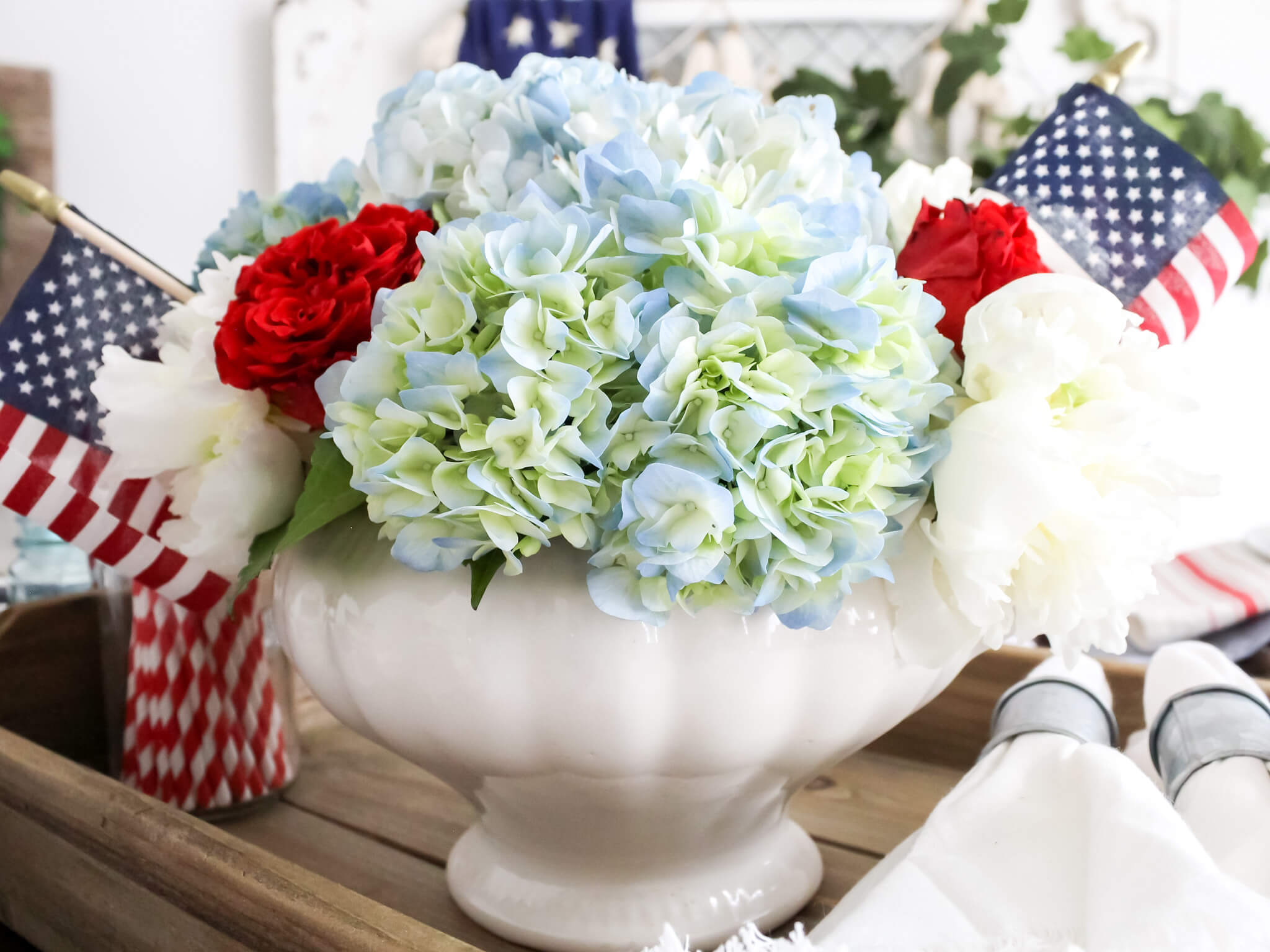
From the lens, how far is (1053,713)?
1.59 feet

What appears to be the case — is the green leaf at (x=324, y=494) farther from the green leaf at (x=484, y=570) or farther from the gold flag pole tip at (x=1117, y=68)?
the gold flag pole tip at (x=1117, y=68)

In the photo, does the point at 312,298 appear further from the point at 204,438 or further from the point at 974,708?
the point at 974,708

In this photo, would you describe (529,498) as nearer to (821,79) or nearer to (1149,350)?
Result: (1149,350)

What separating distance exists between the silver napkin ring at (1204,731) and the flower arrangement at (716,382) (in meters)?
0.13

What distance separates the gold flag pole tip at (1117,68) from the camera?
0.48 meters

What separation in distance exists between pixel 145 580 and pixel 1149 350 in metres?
0.50

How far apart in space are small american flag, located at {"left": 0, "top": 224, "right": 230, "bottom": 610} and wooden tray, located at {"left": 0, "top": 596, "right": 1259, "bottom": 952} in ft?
0.37

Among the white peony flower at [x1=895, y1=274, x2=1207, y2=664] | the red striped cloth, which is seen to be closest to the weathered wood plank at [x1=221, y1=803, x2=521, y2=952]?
the white peony flower at [x1=895, y1=274, x2=1207, y2=664]

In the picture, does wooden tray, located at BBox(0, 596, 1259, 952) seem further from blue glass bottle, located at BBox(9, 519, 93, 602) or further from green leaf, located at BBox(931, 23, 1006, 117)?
green leaf, located at BBox(931, 23, 1006, 117)

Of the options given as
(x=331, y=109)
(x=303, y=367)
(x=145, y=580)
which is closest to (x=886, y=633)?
(x=303, y=367)

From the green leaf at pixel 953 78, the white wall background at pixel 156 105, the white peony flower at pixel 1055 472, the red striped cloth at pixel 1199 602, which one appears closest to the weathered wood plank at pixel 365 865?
the white peony flower at pixel 1055 472

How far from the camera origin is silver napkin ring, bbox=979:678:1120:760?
47 centimetres

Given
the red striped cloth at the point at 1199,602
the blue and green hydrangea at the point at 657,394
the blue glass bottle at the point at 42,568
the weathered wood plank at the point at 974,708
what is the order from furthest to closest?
the red striped cloth at the point at 1199,602 < the blue glass bottle at the point at 42,568 < the weathered wood plank at the point at 974,708 < the blue and green hydrangea at the point at 657,394

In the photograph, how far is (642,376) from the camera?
296mm
